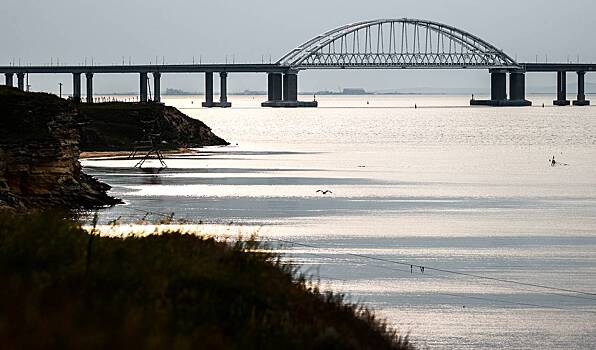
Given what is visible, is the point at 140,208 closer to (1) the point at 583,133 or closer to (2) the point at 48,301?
(2) the point at 48,301

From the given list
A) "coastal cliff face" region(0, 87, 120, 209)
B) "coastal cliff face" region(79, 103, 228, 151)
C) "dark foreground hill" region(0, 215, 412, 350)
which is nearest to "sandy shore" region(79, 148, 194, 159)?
"coastal cliff face" region(79, 103, 228, 151)

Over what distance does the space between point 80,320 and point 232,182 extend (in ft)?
166

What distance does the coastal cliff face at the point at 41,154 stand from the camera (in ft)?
135

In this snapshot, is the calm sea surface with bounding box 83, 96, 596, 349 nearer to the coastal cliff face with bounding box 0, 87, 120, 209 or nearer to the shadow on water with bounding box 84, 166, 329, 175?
the shadow on water with bounding box 84, 166, 329, 175

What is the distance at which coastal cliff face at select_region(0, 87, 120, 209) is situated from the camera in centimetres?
4119

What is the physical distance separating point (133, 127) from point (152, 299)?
8035 cm

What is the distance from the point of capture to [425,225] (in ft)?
135

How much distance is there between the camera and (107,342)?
1006cm

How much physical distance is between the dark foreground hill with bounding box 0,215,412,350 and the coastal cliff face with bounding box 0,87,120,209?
22.4 metres

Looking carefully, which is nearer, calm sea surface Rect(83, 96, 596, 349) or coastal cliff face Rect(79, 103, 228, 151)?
calm sea surface Rect(83, 96, 596, 349)

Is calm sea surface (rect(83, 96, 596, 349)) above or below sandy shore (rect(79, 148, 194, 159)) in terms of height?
below

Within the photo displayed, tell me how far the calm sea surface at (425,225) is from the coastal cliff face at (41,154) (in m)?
Answer: 1.95

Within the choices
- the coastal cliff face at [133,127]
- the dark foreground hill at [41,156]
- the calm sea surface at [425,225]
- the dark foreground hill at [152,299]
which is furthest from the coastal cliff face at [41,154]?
the coastal cliff face at [133,127]

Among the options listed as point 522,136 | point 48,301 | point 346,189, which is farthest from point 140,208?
point 522,136
